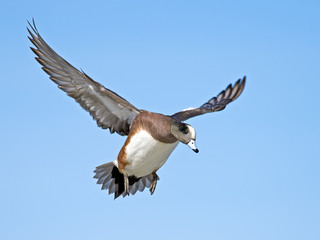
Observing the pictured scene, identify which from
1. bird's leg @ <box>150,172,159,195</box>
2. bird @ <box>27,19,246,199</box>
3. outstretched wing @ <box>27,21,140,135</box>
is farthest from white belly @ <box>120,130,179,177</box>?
outstretched wing @ <box>27,21,140,135</box>

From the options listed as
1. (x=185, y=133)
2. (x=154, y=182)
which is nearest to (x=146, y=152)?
(x=185, y=133)

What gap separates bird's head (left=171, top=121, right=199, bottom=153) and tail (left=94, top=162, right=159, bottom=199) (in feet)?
7.02

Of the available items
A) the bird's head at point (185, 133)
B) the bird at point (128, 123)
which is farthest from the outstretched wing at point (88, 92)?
the bird's head at point (185, 133)

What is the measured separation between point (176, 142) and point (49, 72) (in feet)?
8.21

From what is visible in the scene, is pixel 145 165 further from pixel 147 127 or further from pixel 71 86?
pixel 71 86

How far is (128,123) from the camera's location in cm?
1007

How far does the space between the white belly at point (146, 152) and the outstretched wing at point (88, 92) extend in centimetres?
81

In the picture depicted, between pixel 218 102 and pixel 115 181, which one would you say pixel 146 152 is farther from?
pixel 218 102

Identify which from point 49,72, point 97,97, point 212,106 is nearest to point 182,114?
point 212,106

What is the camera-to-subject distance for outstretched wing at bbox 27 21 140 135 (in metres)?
9.54

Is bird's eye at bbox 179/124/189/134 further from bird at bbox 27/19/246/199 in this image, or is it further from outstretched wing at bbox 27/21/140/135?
outstretched wing at bbox 27/21/140/135

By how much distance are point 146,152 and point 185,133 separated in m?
0.86

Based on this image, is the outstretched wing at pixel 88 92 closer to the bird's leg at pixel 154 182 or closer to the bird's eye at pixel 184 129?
the bird's leg at pixel 154 182

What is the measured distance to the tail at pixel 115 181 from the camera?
10.6m
